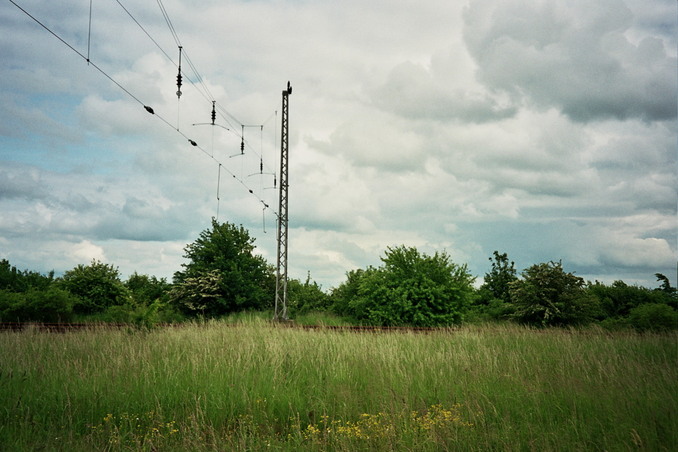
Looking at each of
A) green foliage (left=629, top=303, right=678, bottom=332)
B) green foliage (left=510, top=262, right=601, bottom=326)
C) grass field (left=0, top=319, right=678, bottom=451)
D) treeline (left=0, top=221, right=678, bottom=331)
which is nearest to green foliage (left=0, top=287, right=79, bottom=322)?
treeline (left=0, top=221, right=678, bottom=331)

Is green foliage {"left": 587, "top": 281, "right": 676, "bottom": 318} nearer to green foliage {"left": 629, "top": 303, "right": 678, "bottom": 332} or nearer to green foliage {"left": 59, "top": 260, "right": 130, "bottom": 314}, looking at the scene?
green foliage {"left": 629, "top": 303, "right": 678, "bottom": 332}

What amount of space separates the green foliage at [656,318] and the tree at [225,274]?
817 inches

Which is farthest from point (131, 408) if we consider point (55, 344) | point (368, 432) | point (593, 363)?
point (593, 363)

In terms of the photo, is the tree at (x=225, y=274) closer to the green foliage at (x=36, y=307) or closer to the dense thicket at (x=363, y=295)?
the dense thicket at (x=363, y=295)

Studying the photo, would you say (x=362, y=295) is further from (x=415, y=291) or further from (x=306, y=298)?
(x=306, y=298)

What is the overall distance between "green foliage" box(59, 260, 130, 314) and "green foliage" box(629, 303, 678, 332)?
27.3m

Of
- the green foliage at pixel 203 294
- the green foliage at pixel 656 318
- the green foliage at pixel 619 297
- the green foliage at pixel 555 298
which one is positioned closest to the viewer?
the green foliage at pixel 656 318

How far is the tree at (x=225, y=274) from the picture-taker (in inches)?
1171

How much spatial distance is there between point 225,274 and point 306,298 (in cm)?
614

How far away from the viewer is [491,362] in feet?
35.7

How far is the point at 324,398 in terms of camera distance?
839 centimetres

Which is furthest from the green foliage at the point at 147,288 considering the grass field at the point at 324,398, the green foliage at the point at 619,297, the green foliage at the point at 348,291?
the green foliage at the point at 619,297

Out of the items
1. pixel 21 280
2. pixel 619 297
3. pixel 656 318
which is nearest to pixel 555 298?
pixel 656 318

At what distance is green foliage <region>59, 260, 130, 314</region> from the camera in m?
29.4
